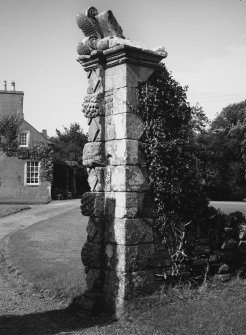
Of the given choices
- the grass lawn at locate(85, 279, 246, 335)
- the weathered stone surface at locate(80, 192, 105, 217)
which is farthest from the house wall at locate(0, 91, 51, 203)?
the grass lawn at locate(85, 279, 246, 335)

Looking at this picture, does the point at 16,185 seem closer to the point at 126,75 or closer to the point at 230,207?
the point at 230,207

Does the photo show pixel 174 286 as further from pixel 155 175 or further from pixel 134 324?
pixel 155 175

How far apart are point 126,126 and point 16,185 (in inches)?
977

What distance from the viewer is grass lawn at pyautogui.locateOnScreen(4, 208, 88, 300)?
26.8ft

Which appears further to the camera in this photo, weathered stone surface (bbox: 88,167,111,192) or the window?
the window

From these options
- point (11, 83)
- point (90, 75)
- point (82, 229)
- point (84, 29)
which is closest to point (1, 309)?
point (90, 75)

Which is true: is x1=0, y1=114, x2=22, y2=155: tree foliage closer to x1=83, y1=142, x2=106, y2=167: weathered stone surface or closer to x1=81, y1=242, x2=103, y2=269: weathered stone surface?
x1=83, y1=142, x2=106, y2=167: weathered stone surface

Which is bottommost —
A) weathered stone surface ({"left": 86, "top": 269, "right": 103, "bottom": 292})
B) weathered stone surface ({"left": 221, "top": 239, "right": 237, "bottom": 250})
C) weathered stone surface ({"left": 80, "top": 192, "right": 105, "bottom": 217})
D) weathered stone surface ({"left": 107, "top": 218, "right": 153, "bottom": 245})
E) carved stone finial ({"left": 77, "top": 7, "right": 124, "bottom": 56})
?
weathered stone surface ({"left": 86, "top": 269, "right": 103, "bottom": 292})

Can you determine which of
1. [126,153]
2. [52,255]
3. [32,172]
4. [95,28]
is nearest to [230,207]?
[52,255]

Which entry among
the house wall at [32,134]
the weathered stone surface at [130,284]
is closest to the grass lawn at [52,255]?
the weathered stone surface at [130,284]

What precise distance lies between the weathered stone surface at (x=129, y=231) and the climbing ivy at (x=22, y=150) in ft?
78.5

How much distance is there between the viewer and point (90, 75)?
7.10 m

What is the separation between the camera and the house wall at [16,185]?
97.7 feet

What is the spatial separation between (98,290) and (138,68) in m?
3.60
